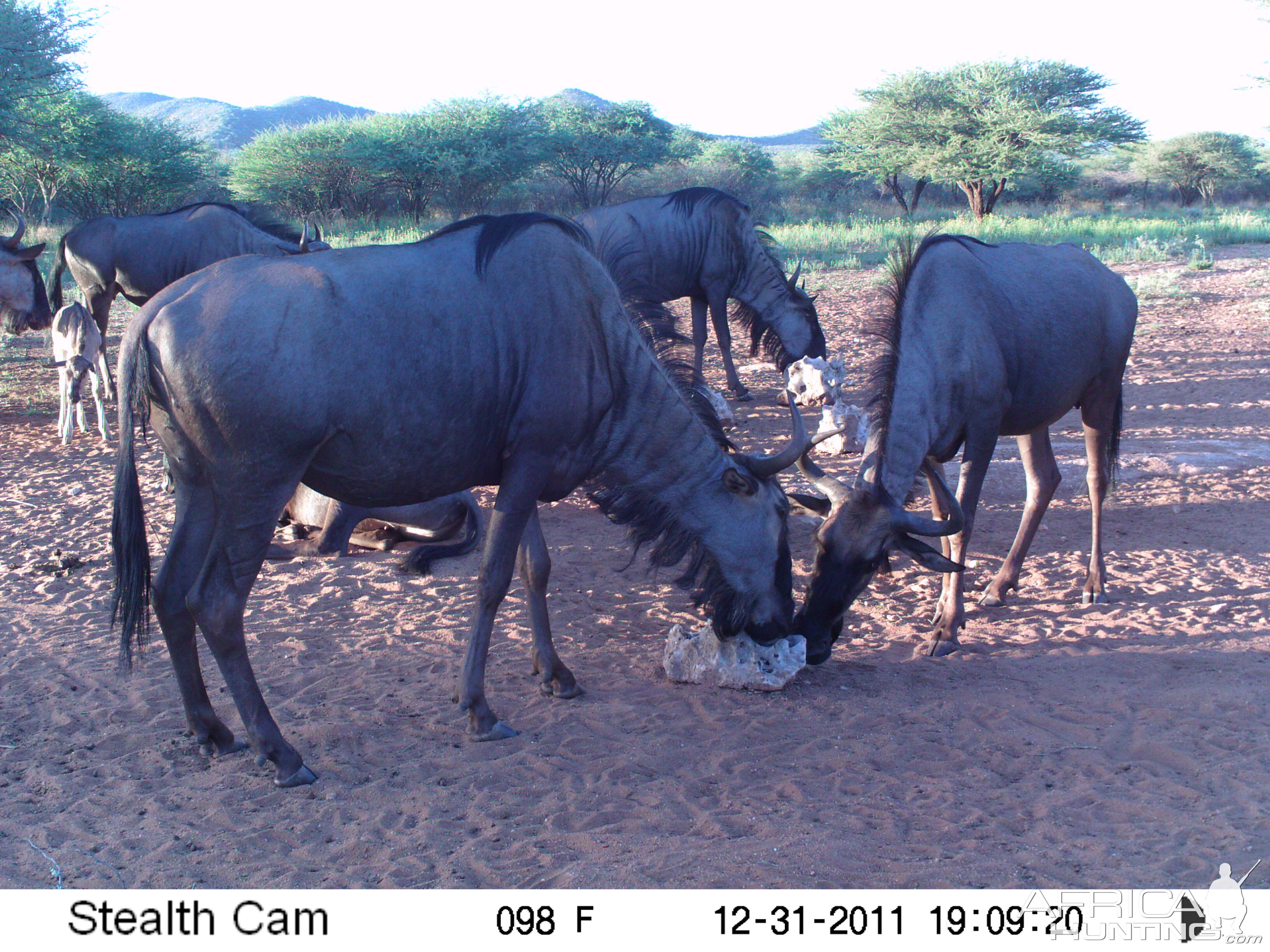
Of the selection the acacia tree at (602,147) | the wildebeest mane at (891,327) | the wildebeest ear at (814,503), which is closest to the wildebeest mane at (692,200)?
the wildebeest mane at (891,327)

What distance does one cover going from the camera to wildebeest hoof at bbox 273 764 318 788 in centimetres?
353

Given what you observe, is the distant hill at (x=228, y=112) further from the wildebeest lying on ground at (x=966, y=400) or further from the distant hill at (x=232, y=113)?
the wildebeest lying on ground at (x=966, y=400)

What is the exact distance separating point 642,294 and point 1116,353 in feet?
10.8

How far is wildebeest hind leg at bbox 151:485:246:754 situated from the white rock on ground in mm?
2076

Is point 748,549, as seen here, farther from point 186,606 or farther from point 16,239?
point 16,239

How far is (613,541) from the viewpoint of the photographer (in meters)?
6.48

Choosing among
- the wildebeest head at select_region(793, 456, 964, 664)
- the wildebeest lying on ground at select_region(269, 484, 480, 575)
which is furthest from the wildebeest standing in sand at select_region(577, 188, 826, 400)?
the wildebeest head at select_region(793, 456, 964, 664)

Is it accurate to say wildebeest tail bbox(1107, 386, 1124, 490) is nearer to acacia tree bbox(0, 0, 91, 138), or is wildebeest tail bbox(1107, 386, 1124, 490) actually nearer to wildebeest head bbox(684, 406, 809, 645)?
wildebeest head bbox(684, 406, 809, 645)

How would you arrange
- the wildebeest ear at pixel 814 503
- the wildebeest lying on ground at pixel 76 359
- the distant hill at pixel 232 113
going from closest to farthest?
the wildebeest ear at pixel 814 503 → the wildebeest lying on ground at pixel 76 359 → the distant hill at pixel 232 113

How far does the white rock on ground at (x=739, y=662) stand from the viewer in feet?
14.4

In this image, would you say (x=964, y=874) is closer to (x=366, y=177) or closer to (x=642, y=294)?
(x=642, y=294)

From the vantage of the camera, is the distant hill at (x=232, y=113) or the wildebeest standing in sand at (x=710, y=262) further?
the distant hill at (x=232, y=113)

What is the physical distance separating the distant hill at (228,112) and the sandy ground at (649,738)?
8430cm
